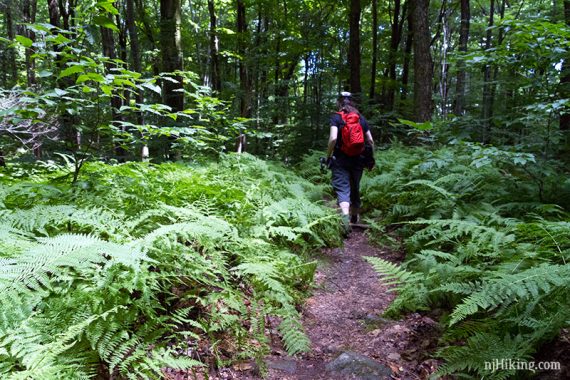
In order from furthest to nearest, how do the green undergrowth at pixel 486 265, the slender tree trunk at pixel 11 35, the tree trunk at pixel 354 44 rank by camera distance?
1. the slender tree trunk at pixel 11 35
2. the tree trunk at pixel 354 44
3. the green undergrowth at pixel 486 265

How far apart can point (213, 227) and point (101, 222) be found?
0.99 meters

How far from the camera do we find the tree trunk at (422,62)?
8.86 metres

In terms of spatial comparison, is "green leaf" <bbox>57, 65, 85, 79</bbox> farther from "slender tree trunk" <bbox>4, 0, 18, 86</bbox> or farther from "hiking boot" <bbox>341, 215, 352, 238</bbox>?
"slender tree trunk" <bbox>4, 0, 18, 86</bbox>

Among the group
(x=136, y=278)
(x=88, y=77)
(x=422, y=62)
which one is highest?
(x=422, y=62)

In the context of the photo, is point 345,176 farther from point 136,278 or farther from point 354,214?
point 136,278

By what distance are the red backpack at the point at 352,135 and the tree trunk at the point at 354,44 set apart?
7320mm

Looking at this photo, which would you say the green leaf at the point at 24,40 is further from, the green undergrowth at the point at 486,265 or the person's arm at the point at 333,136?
the person's arm at the point at 333,136

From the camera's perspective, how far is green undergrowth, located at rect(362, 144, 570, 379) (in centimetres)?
219

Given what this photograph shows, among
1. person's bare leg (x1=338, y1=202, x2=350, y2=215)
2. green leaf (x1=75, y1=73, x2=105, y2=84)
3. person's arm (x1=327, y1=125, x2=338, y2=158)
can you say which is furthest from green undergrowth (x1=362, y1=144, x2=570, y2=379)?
green leaf (x1=75, y1=73, x2=105, y2=84)

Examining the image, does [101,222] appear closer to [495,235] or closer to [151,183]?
[151,183]

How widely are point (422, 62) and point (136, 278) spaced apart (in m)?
9.06

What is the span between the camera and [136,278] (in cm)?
222

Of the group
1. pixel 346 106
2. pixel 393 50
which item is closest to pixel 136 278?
pixel 346 106

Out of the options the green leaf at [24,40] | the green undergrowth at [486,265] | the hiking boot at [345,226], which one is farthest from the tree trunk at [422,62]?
the green leaf at [24,40]
